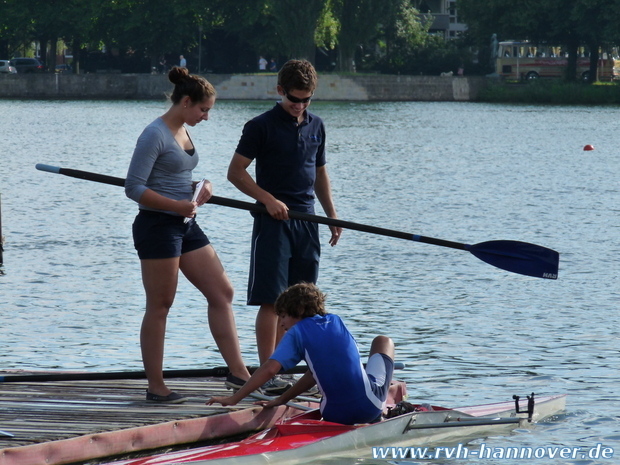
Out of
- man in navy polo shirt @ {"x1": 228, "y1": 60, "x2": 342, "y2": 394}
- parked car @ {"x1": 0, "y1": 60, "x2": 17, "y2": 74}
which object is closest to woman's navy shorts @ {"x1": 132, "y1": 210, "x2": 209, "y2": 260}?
man in navy polo shirt @ {"x1": 228, "y1": 60, "x2": 342, "y2": 394}

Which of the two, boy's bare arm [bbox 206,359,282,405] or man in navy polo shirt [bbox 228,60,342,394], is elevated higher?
man in navy polo shirt [bbox 228,60,342,394]

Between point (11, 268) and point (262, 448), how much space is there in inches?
373

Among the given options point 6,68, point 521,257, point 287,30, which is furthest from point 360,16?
point 521,257

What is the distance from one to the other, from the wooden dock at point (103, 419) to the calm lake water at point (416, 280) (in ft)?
2.73

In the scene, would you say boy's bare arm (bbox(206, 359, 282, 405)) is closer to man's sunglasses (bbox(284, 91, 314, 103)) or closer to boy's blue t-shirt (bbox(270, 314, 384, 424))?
boy's blue t-shirt (bbox(270, 314, 384, 424))

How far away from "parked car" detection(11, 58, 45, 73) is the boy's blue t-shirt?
7425 cm

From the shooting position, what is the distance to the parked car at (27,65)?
76.9m

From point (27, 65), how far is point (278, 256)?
74563 mm

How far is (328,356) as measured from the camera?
239 inches

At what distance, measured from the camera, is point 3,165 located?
3159 cm

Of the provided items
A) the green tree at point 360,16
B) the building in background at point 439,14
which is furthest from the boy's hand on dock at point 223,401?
the building in background at point 439,14

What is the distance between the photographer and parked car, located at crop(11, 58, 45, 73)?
76.9 meters

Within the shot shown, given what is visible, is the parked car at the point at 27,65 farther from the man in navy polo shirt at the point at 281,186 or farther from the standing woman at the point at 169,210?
the standing woman at the point at 169,210

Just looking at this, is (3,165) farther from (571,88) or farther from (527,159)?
(571,88)
